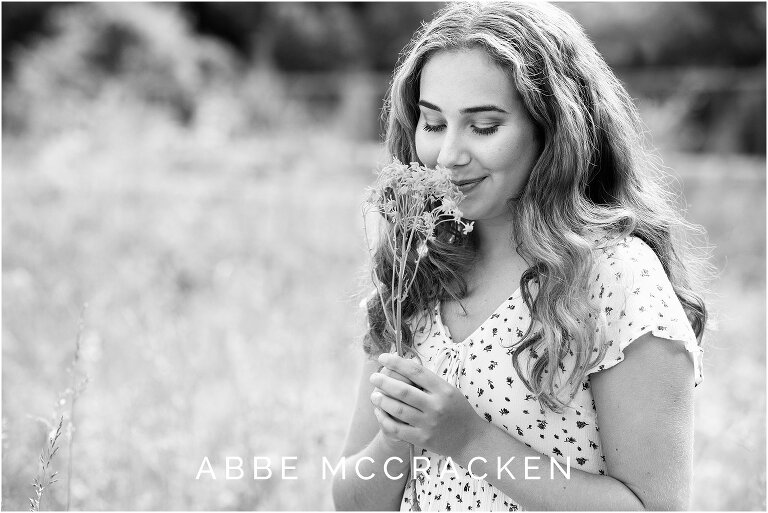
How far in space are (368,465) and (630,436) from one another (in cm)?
60

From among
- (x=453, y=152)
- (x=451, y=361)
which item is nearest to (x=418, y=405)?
(x=451, y=361)

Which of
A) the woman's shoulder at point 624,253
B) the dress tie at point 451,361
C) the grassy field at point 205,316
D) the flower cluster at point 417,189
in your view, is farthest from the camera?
the grassy field at point 205,316

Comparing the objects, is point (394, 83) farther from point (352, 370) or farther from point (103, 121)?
point (103, 121)

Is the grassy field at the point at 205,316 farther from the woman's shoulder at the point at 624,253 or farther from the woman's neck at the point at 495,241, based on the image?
the woman's shoulder at the point at 624,253

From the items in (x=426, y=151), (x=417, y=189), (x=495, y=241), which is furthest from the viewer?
(x=495, y=241)

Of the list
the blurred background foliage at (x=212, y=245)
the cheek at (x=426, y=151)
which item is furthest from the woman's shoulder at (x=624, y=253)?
the blurred background foliage at (x=212, y=245)

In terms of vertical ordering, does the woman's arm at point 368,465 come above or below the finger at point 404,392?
below

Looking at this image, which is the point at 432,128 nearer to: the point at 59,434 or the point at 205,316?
the point at 59,434

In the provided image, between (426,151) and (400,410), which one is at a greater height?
(426,151)

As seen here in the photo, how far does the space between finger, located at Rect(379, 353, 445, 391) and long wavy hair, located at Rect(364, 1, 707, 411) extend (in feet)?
0.52

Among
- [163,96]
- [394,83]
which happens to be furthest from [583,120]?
[163,96]

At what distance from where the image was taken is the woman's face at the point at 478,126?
162cm

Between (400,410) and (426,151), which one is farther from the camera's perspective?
(426,151)

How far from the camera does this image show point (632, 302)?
1531mm
